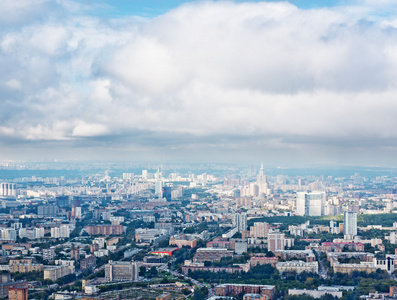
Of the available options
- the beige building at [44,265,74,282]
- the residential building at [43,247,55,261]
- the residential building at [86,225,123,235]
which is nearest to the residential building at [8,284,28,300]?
the beige building at [44,265,74,282]

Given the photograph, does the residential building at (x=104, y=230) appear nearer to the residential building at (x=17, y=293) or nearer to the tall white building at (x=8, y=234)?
the tall white building at (x=8, y=234)

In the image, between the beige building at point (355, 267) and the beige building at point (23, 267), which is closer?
the beige building at point (355, 267)

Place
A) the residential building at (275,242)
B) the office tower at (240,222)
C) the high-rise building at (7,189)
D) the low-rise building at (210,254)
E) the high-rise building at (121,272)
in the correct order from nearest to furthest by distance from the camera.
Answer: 1. the high-rise building at (121,272)
2. the low-rise building at (210,254)
3. the residential building at (275,242)
4. the office tower at (240,222)
5. the high-rise building at (7,189)

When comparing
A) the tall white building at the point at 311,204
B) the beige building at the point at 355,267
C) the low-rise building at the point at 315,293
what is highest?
the tall white building at the point at 311,204

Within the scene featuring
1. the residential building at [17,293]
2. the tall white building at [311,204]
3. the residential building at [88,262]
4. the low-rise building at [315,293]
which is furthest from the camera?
the tall white building at [311,204]

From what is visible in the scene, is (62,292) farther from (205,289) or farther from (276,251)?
(276,251)

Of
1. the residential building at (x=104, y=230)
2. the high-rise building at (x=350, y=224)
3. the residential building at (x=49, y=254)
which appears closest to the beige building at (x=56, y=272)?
the residential building at (x=49, y=254)

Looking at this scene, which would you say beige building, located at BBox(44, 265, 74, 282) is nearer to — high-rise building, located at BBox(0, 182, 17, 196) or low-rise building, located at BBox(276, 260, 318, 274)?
low-rise building, located at BBox(276, 260, 318, 274)
